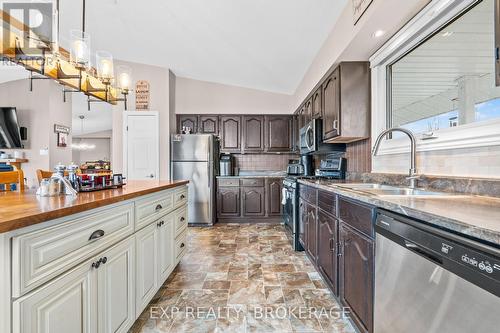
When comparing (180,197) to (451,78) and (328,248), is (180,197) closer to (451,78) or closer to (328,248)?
(328,248)

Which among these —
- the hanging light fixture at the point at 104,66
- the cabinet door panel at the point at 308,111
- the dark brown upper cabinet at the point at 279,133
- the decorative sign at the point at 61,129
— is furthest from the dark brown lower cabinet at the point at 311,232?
the decorative sign at the point at 61,129

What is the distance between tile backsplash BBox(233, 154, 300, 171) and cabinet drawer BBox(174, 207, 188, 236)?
2668 mm

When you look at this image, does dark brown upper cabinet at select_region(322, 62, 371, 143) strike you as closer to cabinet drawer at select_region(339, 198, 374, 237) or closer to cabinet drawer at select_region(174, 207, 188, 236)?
cabinet drawer at select_region(339, 198, 374, 237)

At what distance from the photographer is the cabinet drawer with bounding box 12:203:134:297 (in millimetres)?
791

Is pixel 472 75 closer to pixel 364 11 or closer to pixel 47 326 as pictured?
pixel 364 11

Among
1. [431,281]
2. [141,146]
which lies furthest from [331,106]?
[141,146]

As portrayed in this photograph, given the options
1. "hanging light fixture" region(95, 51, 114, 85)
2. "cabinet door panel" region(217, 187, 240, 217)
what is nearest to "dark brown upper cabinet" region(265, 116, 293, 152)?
"cabinet door panel" region(217, 187, 240, 217)

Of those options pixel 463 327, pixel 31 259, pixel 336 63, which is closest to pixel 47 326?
pixel 31 259

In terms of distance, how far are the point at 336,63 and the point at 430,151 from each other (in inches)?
52.8

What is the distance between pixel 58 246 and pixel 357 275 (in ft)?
4.89

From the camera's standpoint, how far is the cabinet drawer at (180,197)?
2.44 meters

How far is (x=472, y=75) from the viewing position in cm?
164

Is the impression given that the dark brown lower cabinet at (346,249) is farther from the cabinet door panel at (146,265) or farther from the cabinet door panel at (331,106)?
the cabinet door panel at (146,265)

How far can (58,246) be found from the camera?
3.11 ft
